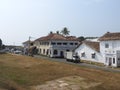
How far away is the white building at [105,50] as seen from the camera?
57156 millimetres

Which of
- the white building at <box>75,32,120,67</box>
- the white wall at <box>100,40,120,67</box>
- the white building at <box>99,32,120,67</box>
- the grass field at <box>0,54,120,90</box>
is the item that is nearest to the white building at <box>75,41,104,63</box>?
the white building at <box>75,32,120,67</box>

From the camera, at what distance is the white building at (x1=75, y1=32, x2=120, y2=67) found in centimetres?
5716

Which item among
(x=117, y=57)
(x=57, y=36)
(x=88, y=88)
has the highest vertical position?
(x=57, y=36)

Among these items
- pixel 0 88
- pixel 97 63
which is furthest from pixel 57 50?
pixel 0 88

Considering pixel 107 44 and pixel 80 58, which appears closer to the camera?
pixel 107 44

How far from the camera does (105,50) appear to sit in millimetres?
61250

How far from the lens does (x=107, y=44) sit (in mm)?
61094

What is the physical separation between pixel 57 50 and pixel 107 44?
29.1 meters

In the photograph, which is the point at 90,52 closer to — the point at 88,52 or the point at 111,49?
the point at 88,52

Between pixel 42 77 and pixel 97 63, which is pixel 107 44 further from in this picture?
pixel 42 77

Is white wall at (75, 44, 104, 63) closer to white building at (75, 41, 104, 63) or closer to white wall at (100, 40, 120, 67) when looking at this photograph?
white building at (75, 41, 104, 63)

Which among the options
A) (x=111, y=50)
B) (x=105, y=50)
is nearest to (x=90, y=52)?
(x=105, y=50)

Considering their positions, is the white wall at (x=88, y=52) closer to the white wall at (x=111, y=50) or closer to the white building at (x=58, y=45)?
the white wall at (x=111, y=50)

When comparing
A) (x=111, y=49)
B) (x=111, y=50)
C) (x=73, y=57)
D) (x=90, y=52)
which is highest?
(x=111, y=49)
